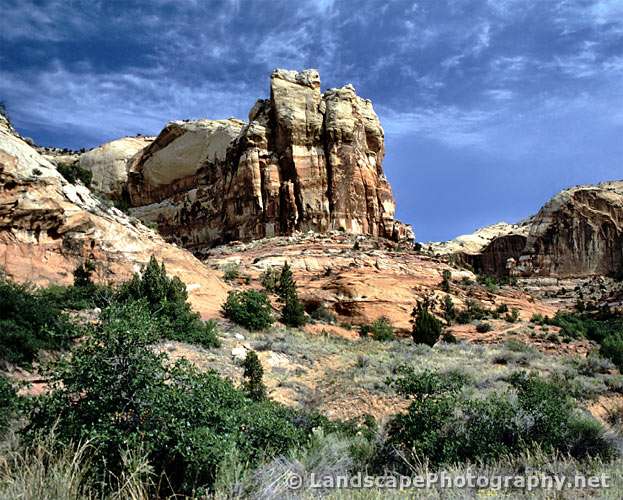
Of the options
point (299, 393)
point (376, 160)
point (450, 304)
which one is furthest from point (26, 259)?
point (376, 160)

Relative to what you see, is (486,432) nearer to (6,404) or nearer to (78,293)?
(6,404)

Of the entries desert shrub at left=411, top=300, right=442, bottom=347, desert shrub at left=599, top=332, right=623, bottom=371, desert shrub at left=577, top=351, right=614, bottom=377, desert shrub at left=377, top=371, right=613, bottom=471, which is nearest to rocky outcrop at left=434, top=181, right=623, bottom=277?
desert shrub at left=411, top=300, right=442, bottom=347

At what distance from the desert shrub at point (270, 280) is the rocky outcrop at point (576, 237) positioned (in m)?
36.9

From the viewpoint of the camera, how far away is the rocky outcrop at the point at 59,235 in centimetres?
1991

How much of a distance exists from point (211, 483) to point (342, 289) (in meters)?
26.9

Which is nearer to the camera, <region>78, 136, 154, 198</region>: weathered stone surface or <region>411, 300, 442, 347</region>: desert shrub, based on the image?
<region>411, 300, 442, 347</region>: desert shrub

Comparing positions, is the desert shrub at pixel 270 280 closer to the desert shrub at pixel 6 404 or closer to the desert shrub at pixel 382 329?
the desert shrub at pixel 382 329

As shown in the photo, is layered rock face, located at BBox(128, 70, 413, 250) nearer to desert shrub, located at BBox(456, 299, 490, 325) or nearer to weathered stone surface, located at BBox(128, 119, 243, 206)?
weathered stone surface, located at BBox(128, 119, 243, 206)

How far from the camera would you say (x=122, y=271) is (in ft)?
71.1

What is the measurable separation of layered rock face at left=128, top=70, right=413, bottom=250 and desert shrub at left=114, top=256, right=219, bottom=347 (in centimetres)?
2704

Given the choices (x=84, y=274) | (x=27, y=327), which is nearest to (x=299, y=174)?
(x=84, y=274)

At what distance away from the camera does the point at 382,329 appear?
88.7ft

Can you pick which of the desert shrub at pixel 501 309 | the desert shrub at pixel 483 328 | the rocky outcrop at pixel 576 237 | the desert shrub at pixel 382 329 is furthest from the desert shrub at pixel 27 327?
the rocky outcrop at pixel 576 237

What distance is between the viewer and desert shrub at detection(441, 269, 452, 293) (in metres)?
34.7
